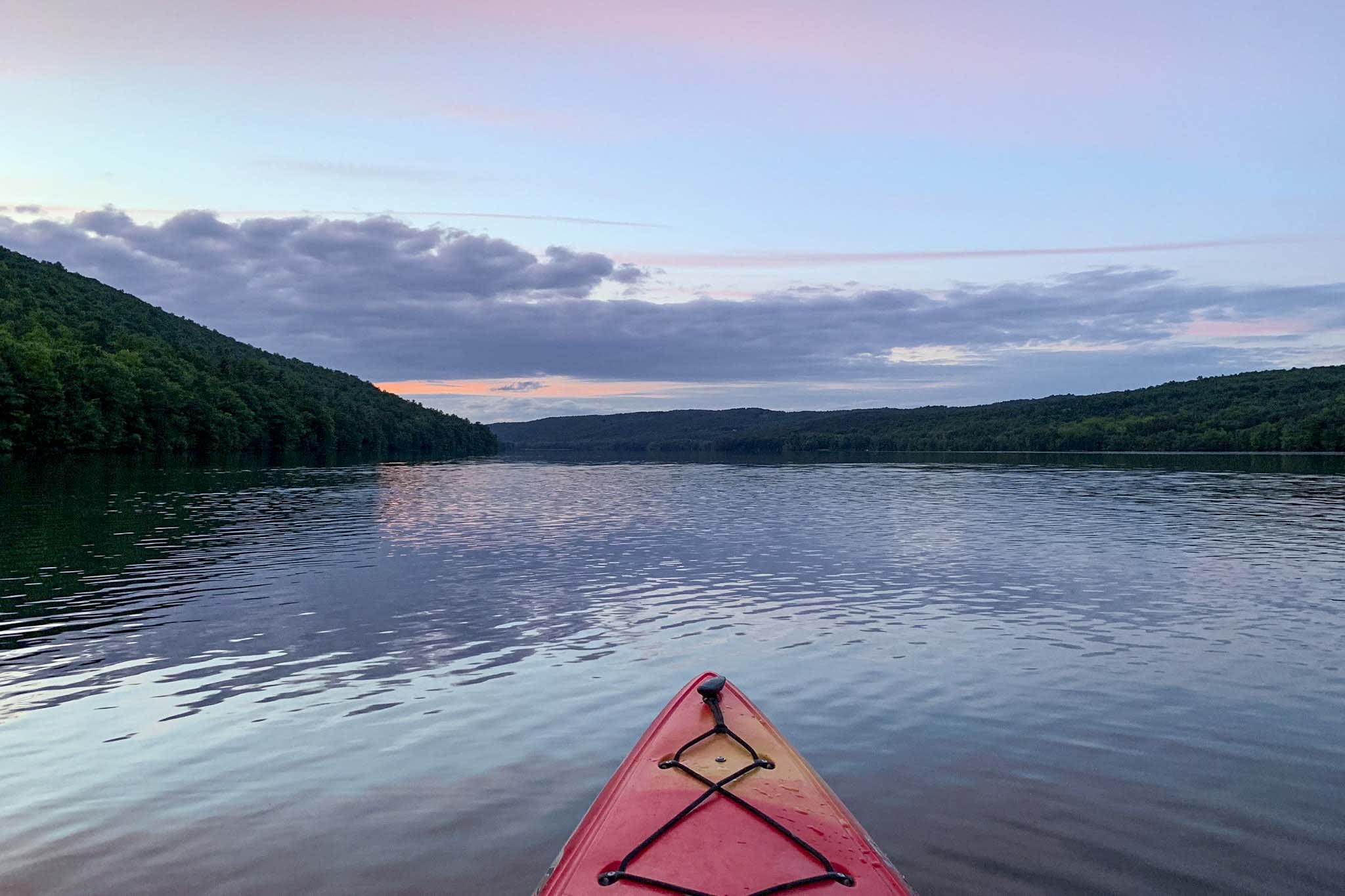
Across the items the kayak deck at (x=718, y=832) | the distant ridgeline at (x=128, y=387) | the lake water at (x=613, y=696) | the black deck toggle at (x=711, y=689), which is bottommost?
the lake water at (x=613, y=696)

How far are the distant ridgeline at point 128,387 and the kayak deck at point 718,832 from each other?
350 feet

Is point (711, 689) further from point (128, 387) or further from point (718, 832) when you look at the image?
point (128, 387)

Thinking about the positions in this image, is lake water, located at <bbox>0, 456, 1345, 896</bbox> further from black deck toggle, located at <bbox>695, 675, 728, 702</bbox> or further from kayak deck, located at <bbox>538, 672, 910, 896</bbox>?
black deck toggle, located at <bbox>695, 675, 728, 702</bbox>

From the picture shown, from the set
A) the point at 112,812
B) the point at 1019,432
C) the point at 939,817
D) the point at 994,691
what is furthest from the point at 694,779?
the point at 1019,432

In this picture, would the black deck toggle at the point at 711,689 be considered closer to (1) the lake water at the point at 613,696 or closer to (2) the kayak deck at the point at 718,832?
(2) the kayak deck at the point at 718,832

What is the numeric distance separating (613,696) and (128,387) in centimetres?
12000

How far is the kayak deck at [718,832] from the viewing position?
6777 mm

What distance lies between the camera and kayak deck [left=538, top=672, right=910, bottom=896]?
6.78 metres

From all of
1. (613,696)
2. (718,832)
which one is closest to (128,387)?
(613,696)

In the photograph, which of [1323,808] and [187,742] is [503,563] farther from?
[1323,808]

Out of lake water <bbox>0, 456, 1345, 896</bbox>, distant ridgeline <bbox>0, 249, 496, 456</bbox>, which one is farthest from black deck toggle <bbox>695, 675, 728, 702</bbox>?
distant ridgeline <bbox>0, 249, 496, 456</bbox>

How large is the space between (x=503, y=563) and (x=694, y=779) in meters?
23.2

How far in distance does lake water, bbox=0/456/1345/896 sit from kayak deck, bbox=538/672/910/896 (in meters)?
1.46

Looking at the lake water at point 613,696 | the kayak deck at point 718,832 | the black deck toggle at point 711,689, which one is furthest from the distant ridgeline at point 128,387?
the kayak deck at point 718,832
